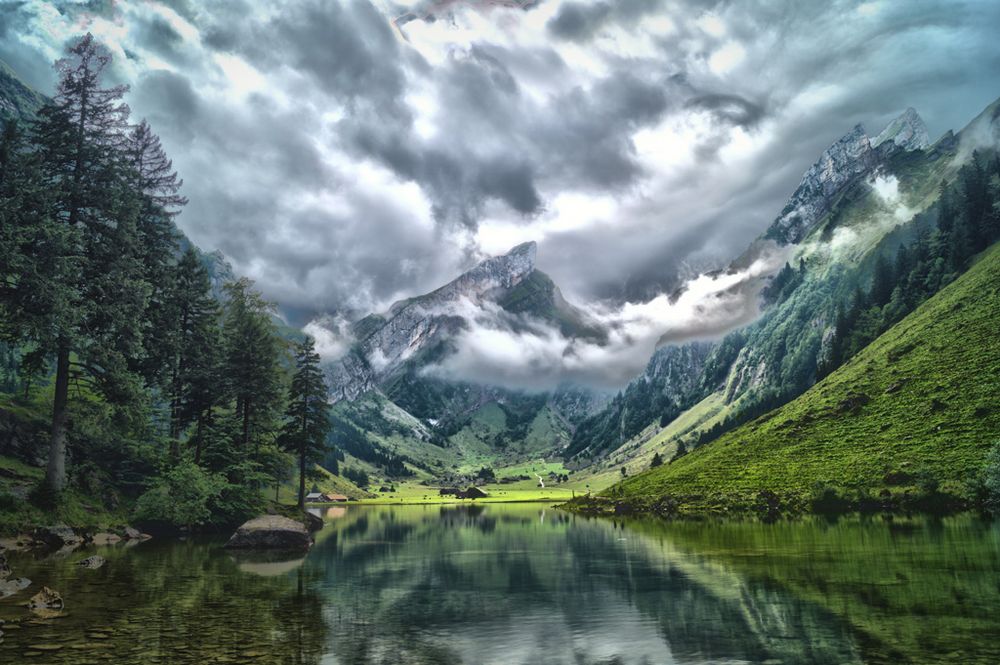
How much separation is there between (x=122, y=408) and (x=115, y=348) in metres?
5.31

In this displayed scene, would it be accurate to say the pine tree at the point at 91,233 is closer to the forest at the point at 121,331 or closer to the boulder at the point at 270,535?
the forest at the point at 121,331

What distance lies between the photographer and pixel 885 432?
11400 cm

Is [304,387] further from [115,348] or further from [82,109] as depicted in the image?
[82,109]

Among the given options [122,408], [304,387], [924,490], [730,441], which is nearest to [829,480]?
[924,490]

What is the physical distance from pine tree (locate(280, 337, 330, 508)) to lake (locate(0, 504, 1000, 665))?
3966 centimetres

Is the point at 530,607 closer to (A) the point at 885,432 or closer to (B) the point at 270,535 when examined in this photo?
(B) the point at 270,535

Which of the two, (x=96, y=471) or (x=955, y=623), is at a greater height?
(x=96, y=471)

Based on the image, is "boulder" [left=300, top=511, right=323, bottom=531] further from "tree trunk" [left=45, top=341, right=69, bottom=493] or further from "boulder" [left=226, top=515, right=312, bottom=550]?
"tree trunk" [left=45, top=341, right=69, bottom=493]

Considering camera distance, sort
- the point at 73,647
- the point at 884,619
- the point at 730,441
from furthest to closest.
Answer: the point at 730,441
the point at 884,619
the point at 73,647

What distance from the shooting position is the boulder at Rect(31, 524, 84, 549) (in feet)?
135

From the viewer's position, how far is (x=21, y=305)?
1585 inches

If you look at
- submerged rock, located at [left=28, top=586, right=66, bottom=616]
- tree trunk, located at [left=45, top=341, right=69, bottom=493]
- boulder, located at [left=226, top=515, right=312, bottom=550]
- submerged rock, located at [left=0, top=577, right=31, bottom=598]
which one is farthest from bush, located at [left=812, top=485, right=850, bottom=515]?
submerged rock, located at [left=0, top=577, right=31, bottom=598]

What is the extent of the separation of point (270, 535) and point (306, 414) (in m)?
35.5

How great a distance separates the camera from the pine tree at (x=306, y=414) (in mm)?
85250
